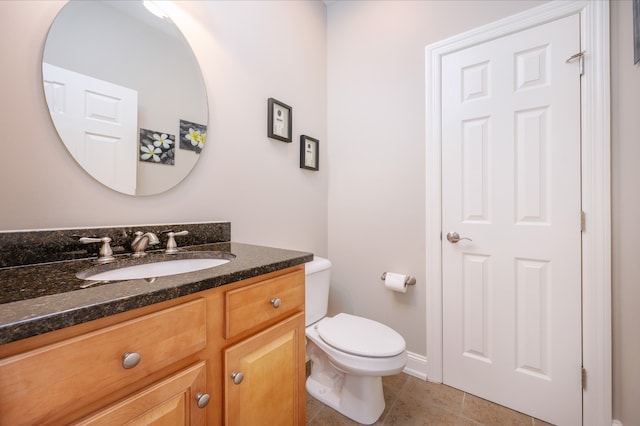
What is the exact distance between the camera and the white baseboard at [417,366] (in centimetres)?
173

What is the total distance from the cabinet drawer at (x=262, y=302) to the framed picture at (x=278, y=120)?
98cm

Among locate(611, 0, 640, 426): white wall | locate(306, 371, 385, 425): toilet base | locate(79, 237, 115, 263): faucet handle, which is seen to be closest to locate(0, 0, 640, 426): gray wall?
locate(611, 0, 640, 426): white wall

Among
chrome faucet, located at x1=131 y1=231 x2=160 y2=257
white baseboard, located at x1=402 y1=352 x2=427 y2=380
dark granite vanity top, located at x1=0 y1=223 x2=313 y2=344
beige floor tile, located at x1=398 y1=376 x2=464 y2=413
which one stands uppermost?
chrome faucet, located at x1=131 y1=231 x2=160 y2=257

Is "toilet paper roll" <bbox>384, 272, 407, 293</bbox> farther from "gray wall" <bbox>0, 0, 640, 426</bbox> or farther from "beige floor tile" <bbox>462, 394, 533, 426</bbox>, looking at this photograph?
"beige floor tile" <bbox>462, 394, 533, 426</bbox>

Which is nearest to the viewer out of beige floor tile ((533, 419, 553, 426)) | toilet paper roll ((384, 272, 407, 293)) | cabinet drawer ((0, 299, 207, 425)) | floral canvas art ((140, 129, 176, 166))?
cabinet drawer ((0, 299, 207, 425))

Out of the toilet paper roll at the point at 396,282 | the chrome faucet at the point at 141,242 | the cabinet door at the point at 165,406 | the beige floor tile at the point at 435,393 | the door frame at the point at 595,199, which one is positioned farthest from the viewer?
the toilet paper roll at the point at 396,282

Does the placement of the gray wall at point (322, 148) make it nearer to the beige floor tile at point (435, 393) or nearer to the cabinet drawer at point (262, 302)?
the beige floor tile at point (435, 393)

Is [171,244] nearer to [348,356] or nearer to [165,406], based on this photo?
[165,406]

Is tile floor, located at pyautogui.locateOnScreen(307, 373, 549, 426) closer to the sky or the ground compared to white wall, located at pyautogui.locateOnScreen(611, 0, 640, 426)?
closer to the ground

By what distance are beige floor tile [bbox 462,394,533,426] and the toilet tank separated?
935 millimetres

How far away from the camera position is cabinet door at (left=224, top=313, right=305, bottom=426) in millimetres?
771

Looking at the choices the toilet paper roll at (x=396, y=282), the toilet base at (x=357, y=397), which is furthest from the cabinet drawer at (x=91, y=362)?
the toilet paper roll at (x=396, y=282)

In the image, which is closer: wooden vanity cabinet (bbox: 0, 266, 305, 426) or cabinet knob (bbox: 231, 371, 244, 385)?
wooden vanity cabinet (bbox: 0, 266, 305, 426)

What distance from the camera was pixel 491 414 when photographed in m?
1.43
